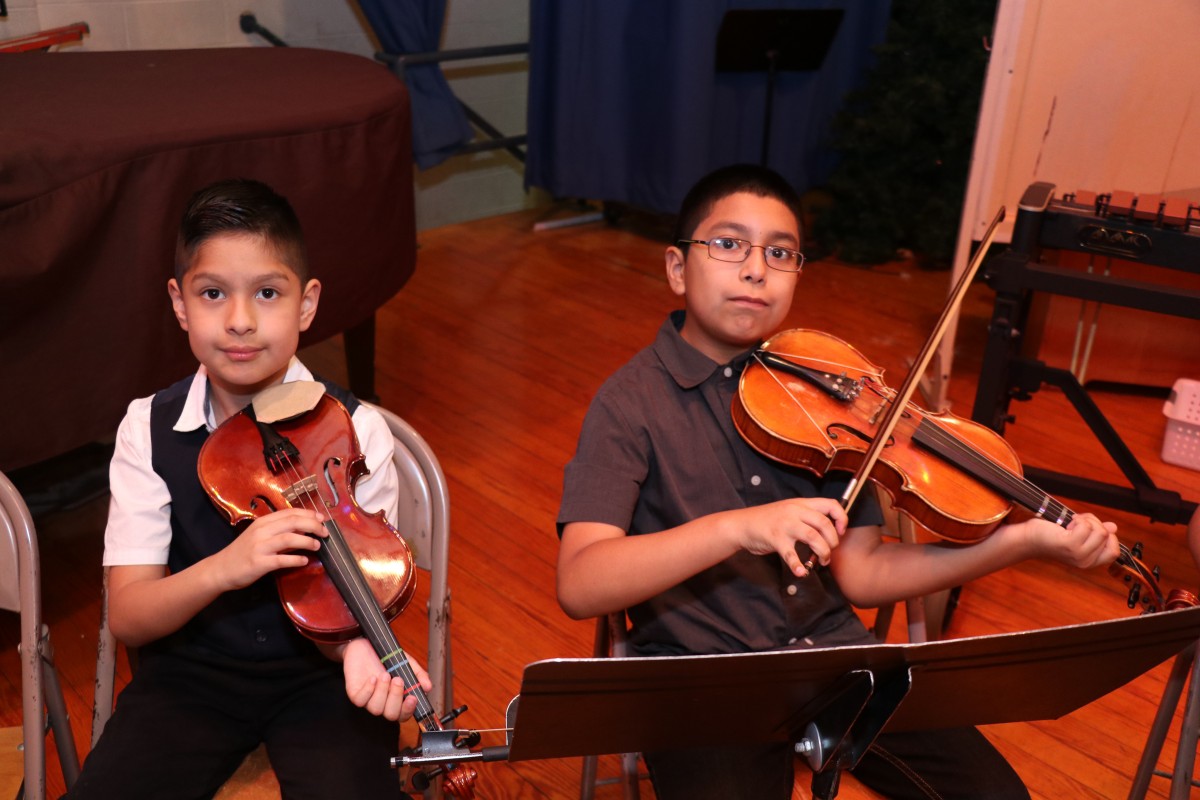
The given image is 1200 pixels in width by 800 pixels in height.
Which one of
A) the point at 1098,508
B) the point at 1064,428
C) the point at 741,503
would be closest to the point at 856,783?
the point at 741,503

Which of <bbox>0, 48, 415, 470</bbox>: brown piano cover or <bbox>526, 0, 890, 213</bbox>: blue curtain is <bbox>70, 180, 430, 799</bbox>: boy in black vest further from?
<bbox>526, 0, 890, 213</bbox>: blue curtain

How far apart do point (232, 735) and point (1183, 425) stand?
2.55 metres

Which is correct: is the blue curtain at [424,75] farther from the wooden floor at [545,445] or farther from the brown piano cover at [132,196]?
the brown piano cover at [132,196]

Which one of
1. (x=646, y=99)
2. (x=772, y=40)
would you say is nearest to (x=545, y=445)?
(x=646, y=99)

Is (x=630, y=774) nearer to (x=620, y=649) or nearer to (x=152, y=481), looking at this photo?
(x=620, y=649)

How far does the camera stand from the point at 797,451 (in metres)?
1.33

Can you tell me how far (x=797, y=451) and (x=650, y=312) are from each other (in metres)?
2.47

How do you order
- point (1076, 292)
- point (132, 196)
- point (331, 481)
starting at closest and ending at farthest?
point (331, 481) < point (132, 196) < point (1076, 292)

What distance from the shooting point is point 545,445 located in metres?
2.87

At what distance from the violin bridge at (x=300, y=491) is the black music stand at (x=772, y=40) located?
336cm

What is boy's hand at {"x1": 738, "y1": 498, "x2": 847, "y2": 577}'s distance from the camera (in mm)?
1077

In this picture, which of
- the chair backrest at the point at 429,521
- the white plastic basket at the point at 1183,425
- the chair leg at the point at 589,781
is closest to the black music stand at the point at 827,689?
the chair backrest at the point at 429,521

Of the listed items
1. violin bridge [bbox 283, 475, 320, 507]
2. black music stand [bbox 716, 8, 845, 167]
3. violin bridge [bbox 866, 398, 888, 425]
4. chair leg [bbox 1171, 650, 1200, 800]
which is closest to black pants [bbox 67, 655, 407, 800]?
violin bridge [bbox 283, 475, 320, 507]

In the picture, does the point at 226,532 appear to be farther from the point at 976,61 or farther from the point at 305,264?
the point at 976,61
